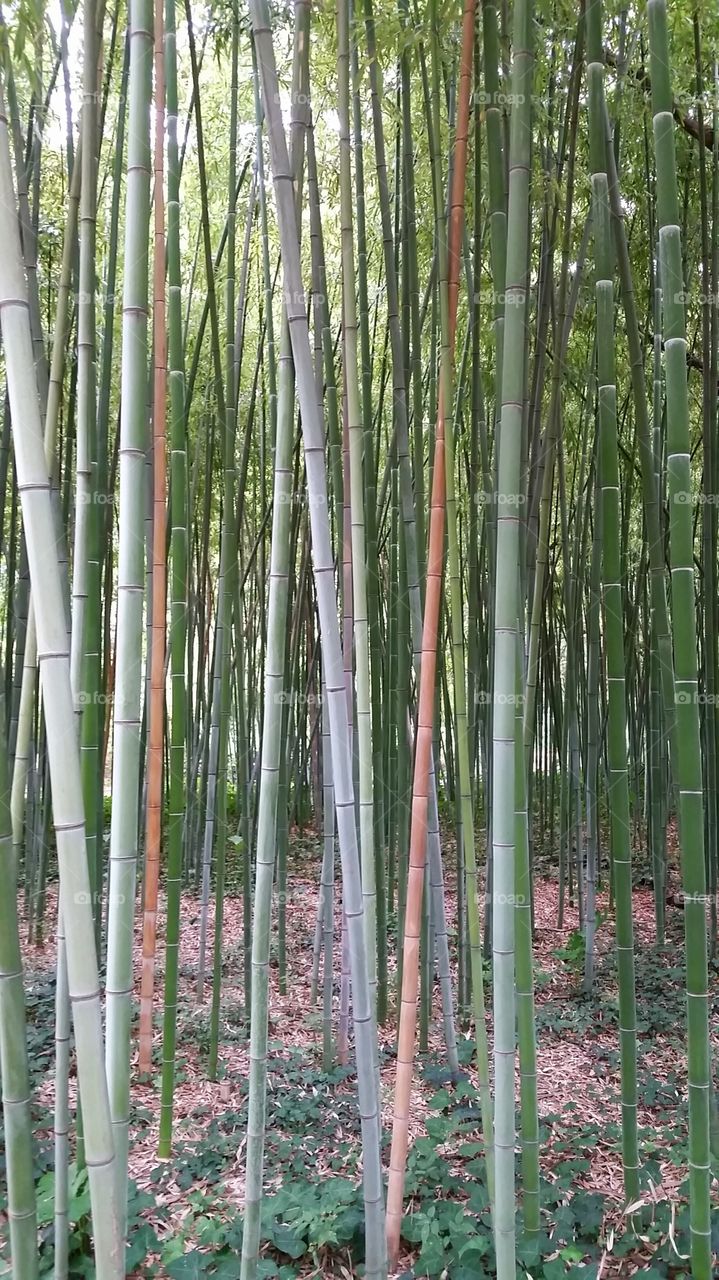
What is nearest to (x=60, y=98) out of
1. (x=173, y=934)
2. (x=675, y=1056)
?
(x=173, y=934)

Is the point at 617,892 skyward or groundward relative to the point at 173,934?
skyward

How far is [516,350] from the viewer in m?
1.12

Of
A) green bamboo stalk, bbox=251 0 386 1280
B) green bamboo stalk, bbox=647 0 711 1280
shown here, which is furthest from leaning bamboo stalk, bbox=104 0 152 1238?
green bamboo stalk, bbox=647 0 711 1280

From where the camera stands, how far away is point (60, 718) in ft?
2.43

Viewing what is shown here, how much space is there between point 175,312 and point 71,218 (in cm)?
31

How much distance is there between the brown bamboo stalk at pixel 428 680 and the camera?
1.35 m

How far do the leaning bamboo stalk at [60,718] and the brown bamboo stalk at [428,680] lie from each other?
2.30ft

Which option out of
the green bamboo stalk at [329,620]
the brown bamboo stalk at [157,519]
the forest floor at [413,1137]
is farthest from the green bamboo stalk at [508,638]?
the brown bamboo stalk at [157,519]

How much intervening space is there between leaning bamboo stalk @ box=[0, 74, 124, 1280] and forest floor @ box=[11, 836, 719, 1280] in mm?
900

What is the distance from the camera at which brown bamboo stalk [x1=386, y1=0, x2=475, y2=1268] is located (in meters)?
1.35

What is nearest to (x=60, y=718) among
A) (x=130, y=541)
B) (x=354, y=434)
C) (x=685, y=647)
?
(x=130, y=541)

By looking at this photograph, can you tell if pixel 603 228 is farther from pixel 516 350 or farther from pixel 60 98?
pixel 60 98

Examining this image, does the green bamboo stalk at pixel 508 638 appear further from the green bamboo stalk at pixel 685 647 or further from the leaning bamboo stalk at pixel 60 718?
the leaning bamboo stalk at pixel 60 718

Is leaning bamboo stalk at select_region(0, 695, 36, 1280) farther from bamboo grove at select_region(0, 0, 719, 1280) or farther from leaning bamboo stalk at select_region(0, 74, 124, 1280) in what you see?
leaning bamboo stalk at select_region(0, 74, 124, 1280)
